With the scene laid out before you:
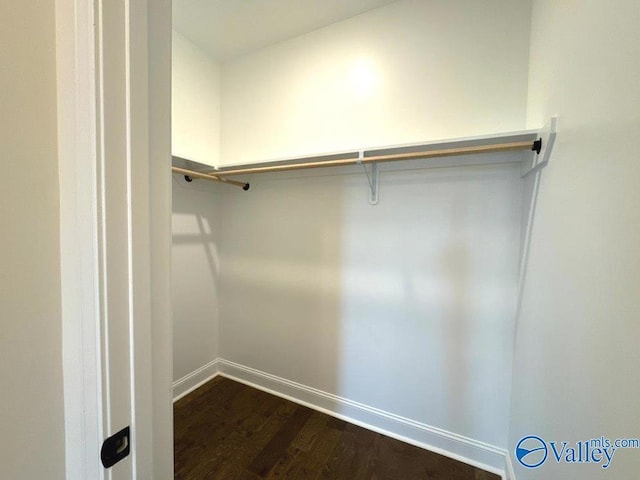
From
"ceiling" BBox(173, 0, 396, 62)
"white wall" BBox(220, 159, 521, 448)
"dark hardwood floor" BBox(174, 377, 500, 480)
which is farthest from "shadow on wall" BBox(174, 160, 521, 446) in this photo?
"ceiling" BBox(173, 0, 396, 62)

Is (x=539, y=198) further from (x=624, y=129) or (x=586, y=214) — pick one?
(x=624, y=129)

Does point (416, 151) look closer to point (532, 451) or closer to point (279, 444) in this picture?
point (532, 451)

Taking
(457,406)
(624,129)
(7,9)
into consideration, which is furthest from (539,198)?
(7,9)

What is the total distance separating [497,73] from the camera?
57.2 inches

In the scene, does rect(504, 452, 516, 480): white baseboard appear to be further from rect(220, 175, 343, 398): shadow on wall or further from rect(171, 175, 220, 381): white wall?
rect(171, 175, 220, 381): white wall

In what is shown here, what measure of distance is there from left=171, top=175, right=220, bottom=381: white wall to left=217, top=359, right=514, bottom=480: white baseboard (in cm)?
37

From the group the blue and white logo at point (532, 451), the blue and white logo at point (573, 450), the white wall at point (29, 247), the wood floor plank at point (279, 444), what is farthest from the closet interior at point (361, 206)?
the white wall at point (29, 247)

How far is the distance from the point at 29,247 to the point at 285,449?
1764mm

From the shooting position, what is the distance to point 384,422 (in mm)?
1793

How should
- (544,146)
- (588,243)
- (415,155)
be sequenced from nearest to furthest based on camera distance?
(588,243)
(544,146)
(415,155)

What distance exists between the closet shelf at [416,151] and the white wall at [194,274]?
0.34 meters

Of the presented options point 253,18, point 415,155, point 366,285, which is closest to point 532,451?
point 366,285

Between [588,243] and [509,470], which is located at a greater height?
[588,243]

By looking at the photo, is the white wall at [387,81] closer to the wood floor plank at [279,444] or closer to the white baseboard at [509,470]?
the white baseboard at [509,470]
